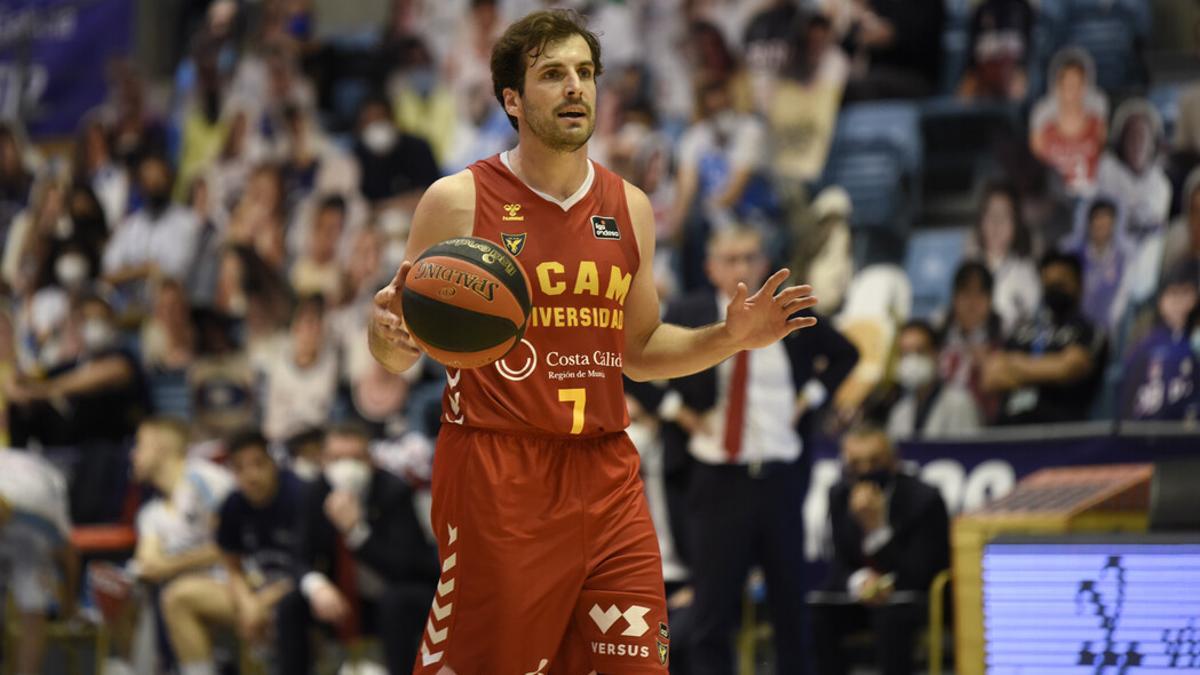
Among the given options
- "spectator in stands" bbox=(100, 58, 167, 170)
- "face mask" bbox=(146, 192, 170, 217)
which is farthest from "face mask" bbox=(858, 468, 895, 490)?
"spectator in stands" bbox=(100, 58, 167, 170)

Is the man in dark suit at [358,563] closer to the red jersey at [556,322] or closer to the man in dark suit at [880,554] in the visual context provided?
the man in dark suit at [880,554]

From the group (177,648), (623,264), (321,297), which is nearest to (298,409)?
(321,297)

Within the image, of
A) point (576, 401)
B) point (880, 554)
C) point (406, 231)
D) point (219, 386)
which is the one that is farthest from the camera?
point (406, 231)

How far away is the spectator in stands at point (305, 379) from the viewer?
1191 centimetres

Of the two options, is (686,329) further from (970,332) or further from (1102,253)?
(1102,253)

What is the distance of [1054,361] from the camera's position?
916cm

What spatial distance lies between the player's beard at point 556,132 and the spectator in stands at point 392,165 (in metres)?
8.79

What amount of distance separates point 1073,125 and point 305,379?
18.0ft

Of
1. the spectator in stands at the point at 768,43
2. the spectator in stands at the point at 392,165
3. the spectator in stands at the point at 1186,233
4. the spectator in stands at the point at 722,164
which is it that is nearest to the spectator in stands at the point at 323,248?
the spectator in stands at the point at 392,165

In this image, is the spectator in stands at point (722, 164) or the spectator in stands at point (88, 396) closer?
the spectator in stands at point (722, 164)

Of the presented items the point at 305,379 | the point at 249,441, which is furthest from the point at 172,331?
the point at 249,441

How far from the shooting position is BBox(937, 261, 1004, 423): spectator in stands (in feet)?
31.6

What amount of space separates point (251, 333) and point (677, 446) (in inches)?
233

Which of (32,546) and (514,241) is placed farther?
(32,546)
